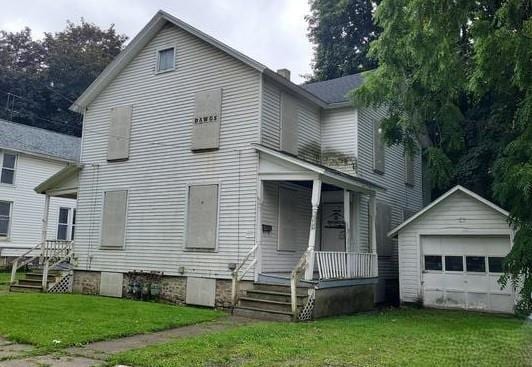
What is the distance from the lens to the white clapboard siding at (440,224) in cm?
1393

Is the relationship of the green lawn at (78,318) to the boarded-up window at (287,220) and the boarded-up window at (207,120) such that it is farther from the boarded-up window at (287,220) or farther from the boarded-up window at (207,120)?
the boarded-up window at (207,120)

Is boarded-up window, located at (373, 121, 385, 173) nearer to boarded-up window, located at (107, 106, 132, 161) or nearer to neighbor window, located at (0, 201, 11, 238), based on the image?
boarded-up window, located at (107, 106, 132, 161)

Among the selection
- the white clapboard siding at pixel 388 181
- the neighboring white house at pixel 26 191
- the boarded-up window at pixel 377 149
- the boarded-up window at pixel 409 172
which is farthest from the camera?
the neighboring white house at pixel 26 191

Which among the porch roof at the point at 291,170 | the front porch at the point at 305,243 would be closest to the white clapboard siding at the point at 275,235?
the front porch at the point at 305,243

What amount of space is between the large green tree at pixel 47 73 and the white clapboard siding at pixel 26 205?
16.2 metres

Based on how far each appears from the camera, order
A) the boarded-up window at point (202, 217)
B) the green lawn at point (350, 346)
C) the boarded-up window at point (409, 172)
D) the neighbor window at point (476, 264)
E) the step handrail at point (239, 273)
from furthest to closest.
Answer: the boarded-up window at point (409, 172) → the neighbor window at point (476, 264) → the boarded-up window at point (202, 217) → the step handrail at point (239, 273) → the green lawn at point (350, 346)

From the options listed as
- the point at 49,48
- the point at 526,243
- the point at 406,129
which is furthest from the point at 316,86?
the point at 49,48

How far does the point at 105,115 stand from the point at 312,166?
8345mm

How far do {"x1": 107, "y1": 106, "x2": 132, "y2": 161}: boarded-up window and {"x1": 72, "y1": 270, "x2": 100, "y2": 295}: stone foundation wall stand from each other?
3767 mm

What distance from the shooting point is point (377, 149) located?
16.9 metres

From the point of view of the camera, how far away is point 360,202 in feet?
50.5

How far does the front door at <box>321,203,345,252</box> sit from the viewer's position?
49.8ft

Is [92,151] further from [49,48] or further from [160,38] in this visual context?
[49,48]

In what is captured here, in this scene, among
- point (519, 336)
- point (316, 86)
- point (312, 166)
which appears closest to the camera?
point (519, 336)
